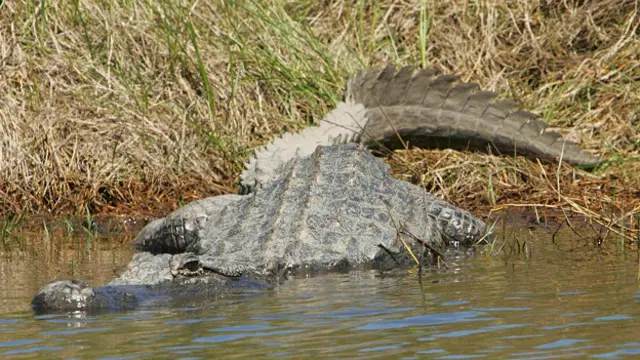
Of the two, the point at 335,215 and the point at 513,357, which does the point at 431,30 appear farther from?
the point at 513,357

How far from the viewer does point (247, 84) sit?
27.1 feet

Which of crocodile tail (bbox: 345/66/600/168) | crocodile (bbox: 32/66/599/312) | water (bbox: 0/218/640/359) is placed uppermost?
crocodile tail (bbox: 345/66/600/168)

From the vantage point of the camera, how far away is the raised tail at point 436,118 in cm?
739

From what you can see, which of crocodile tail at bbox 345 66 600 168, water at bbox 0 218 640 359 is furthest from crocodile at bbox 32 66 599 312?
water at bbox 0 218 640 359

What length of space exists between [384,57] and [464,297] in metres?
4.97

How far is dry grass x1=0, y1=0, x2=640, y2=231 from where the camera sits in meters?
7.44

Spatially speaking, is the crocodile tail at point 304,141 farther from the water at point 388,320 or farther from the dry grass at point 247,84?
the water at point 388,320

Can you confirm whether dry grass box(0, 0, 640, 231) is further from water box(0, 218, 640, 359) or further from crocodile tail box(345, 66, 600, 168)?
water box(0, 218, 640, 359)

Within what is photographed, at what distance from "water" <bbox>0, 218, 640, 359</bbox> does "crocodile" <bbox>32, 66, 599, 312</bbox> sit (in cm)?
21

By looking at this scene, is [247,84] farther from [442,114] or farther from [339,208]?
[339,208]

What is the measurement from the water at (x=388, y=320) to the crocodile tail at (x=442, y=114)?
2218 millimetres

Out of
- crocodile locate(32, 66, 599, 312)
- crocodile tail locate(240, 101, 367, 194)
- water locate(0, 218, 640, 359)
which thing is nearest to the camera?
water locate(0, 218, 640, 359)

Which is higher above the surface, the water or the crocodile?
the crocodile

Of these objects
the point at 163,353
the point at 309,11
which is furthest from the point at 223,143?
the point at 163,353
